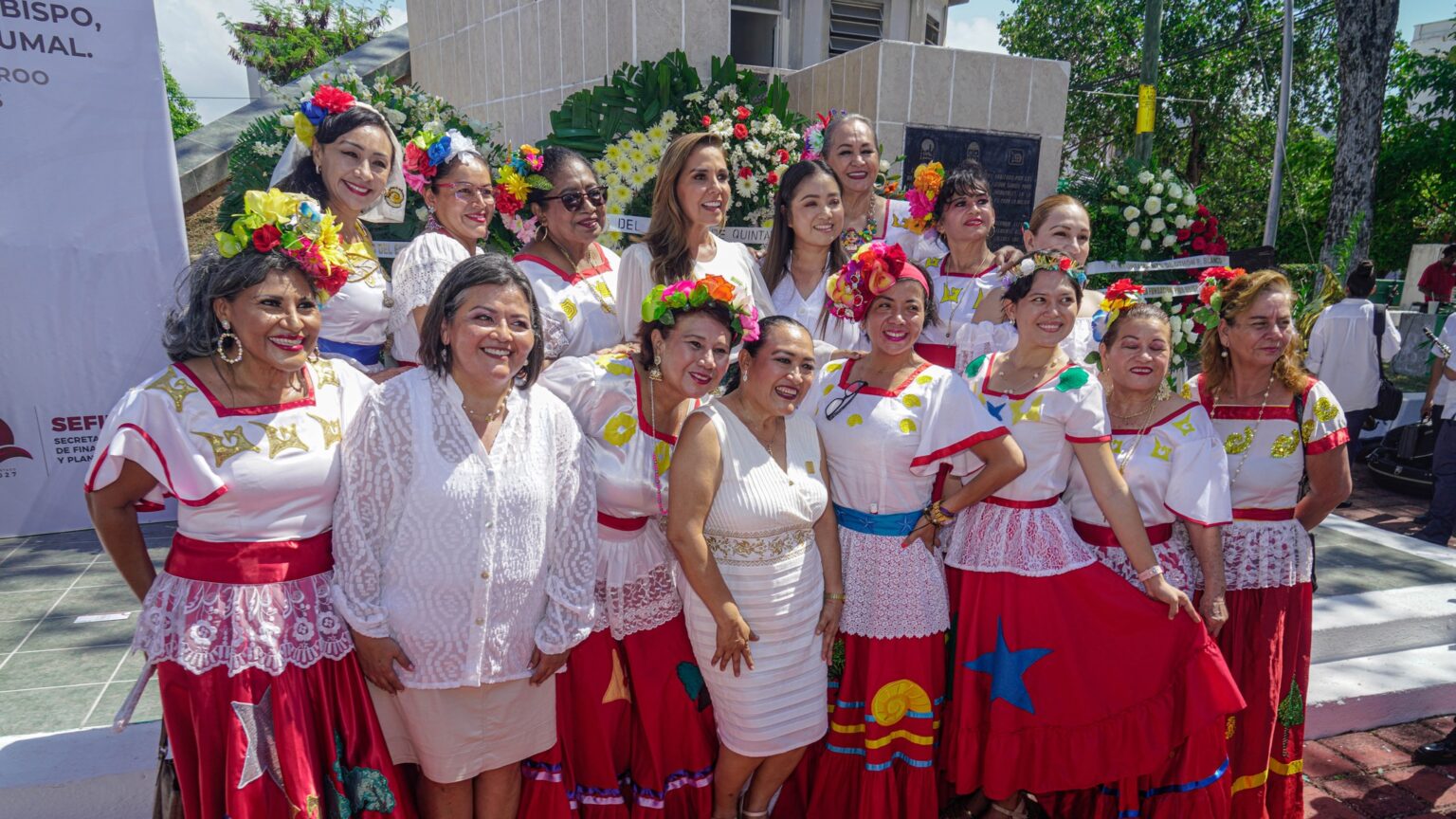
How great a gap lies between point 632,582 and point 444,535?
719 mm

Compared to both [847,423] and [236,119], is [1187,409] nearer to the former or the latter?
[847,423]

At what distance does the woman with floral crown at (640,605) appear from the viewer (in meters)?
2.76

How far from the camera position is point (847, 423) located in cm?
298

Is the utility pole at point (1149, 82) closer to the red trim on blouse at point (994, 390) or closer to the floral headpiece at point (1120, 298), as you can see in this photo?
the floral headpiece at point (1120, 298)

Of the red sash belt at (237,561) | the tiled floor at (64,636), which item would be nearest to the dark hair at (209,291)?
the red sash belt at (237,561)

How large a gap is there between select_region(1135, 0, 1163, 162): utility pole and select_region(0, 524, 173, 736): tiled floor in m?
13.3

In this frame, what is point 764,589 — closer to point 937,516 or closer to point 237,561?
point 937,516

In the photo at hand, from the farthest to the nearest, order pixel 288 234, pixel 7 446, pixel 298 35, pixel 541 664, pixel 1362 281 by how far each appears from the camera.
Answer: pixel 298 35, pixel 1362 281, pixel 7 446, pixel 541 664, pixel 288 234

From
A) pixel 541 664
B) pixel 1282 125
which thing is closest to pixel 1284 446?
pixel 541 664

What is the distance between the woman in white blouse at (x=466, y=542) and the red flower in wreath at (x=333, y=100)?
53.3 inches

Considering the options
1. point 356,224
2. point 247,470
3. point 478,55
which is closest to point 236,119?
point 478,55

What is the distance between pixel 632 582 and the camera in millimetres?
2867

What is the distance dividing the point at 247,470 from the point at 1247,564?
3.33 meters

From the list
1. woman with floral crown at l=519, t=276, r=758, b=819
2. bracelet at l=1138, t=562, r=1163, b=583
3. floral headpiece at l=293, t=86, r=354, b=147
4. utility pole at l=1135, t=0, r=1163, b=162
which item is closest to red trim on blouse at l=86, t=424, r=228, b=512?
woman with floral crown at l=519, t=276, r=758, b=819
